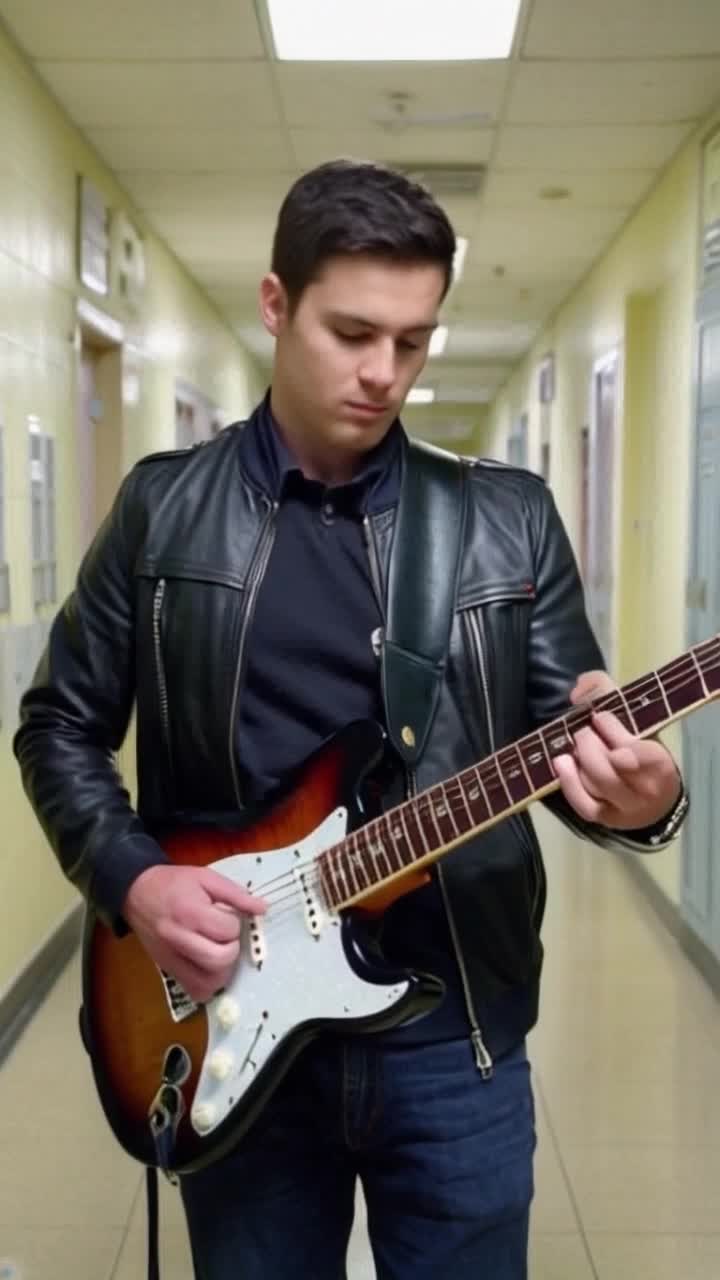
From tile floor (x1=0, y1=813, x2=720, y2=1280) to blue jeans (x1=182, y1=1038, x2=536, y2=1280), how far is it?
1214 millimetres

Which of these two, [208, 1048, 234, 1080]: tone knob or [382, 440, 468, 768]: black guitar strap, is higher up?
[382, 440, 468, 768]: black guitar strap

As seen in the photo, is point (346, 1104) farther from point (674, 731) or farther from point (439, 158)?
point (439, 158)

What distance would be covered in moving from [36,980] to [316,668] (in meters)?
2.80

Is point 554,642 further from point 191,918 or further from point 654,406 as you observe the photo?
point 654,406

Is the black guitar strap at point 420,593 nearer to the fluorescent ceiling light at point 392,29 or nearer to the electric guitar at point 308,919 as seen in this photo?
the electric guitar at point 308,919

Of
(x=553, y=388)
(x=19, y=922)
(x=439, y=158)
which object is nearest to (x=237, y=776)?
(x=19, y=922)

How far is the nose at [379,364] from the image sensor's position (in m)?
1.13

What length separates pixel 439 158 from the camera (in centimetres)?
467

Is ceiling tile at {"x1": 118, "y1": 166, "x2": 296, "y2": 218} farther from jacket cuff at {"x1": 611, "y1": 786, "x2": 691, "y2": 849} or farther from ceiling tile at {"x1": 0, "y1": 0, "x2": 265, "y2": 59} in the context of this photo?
jacket cuff at {"x1": 611, "y1": 786, "x2": 691, "y2": 849}

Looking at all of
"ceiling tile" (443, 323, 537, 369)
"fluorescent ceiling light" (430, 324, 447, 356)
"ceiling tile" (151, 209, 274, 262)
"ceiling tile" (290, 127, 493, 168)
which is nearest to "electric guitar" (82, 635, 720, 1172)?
"ceiling tile" (290, 127, 493, 168)

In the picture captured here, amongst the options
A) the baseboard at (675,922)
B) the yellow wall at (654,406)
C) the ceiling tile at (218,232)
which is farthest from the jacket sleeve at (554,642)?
the ceiling tile at (218,232)

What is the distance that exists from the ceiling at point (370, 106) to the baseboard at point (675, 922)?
217cm

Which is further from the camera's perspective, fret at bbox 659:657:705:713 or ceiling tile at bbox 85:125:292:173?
ceiling tile at bbox 85:125:292:173

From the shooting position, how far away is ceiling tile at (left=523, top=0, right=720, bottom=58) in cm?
332
